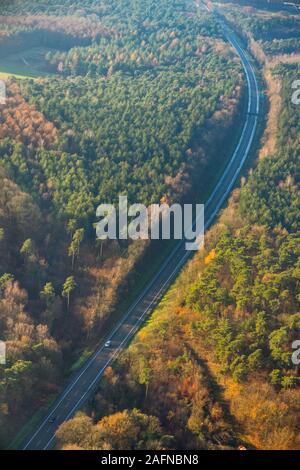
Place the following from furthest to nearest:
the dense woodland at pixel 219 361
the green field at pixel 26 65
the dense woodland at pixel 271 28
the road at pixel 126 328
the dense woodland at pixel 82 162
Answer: the dense woodland at pixel 271 28
the green field at pixel 26 65
the dense woodland at pixel 82 162
the road at pixel 126 328
the dense woodland at pixel 219 361

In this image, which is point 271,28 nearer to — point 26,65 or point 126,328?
point 26,65

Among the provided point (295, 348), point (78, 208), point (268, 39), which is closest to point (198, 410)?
point (295, 348)

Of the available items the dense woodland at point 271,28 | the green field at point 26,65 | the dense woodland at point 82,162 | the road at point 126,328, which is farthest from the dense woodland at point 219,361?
the dense woodland at point 271,28

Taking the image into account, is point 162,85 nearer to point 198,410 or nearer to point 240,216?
point 240,216

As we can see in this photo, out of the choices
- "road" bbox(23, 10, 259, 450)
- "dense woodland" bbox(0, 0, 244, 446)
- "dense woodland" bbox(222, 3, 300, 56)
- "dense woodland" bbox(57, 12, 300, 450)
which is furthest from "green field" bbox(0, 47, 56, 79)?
"dense woodland" bbox(222, 3, 300, 56)

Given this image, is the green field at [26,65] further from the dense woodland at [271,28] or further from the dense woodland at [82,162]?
the dense woodland at [271,28]
